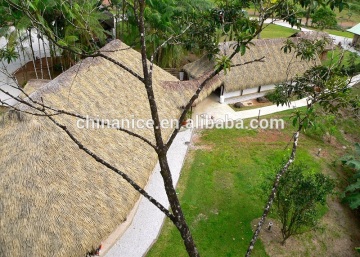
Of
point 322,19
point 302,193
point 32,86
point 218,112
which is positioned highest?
point 322,19


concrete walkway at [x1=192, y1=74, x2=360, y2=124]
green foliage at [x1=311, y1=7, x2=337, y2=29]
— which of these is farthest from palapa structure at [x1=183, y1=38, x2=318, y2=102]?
green foliage at [x1=311, y1=7, x2=337, y2=29]

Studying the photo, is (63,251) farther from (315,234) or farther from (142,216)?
(315,234)

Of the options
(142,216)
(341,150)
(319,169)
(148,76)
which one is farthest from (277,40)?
(148,76)

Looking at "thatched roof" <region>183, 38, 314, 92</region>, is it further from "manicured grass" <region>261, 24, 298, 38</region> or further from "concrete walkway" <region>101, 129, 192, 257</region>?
"manicured grass" <region>261, 24, 298, 38</region>

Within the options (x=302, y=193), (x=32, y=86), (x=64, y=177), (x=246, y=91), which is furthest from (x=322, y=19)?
(x=64, y=177)

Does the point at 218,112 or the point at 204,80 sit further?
the point at 218,112

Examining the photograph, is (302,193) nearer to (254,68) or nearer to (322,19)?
(254,68)

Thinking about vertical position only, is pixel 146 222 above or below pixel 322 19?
below

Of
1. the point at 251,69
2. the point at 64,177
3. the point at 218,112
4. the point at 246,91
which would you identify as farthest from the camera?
the point at 246,91
